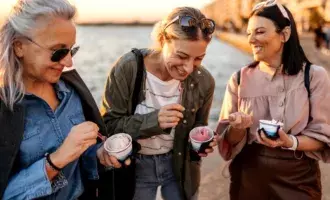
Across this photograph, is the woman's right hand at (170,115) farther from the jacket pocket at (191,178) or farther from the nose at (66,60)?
the nose at (66,60)

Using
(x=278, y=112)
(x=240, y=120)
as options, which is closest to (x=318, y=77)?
(x=278, y=112)

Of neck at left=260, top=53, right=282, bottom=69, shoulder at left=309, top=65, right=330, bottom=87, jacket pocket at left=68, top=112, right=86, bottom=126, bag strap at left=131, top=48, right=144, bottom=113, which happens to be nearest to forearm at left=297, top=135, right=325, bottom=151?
shoulder at left=309, top=65, right=330, bottom=87

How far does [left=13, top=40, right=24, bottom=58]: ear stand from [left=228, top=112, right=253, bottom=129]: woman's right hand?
4.17 ft

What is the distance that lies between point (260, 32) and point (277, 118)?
551 millimetres

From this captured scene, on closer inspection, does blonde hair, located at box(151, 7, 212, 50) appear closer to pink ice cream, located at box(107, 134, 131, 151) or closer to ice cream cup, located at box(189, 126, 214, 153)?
ice cream cup, located at box(189, 126, 214, 153)

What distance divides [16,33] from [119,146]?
0.75 m

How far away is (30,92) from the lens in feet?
6.37

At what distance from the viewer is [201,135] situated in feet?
7.96

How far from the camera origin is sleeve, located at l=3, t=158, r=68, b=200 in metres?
1.83

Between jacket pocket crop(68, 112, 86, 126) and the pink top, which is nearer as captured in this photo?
A: jacket pocket crop(68, 112, 86, 126)

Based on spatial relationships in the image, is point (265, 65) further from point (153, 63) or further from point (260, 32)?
point (153, 63)

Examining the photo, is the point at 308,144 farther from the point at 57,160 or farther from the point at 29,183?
the point at 29,183

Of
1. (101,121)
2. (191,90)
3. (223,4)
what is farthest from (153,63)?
(223,4)

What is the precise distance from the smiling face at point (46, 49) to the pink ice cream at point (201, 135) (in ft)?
2.93
